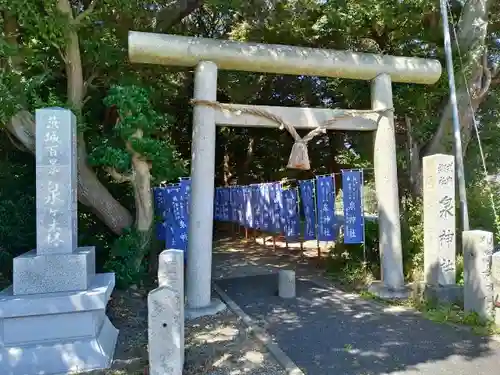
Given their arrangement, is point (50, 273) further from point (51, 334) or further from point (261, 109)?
point (261, 109)

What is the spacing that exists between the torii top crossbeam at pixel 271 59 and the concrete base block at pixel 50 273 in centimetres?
332

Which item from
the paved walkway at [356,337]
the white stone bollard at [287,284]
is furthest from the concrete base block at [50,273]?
the white stone bollard at [287,284]

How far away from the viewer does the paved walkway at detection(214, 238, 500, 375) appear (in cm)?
452

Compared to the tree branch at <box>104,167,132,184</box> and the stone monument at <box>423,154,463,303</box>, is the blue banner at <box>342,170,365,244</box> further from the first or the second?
the tree branch at <box>104,167,132,184</box>

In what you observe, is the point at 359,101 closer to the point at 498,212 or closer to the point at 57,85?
the point at 498,212

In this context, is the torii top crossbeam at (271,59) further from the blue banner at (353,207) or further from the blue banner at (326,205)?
the blue banner at (326,205)

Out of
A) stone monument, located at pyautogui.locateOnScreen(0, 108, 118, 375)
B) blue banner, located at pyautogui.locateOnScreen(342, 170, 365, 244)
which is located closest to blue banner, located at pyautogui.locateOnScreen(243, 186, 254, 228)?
blue banner, located at pyautogui.locateOnScreen(342, 170, 365, 244)

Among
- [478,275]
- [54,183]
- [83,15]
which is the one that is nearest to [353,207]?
[478,275]

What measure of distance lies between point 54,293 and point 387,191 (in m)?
5.66

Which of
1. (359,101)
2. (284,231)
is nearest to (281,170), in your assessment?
(284,231)

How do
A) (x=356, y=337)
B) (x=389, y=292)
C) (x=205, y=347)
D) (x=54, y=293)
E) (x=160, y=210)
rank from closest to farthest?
(x=54, y=293) < (x=205, y=347) < (x=356, y=337) < (x=389, y=292) < (x=160, y=210)

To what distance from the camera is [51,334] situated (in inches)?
188

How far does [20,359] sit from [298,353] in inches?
128

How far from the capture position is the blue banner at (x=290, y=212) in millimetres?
10742
